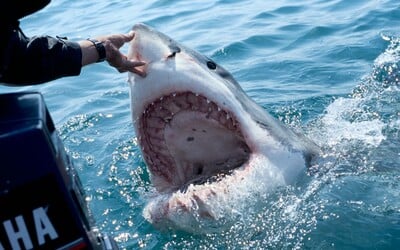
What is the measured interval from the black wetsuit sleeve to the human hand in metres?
0.28

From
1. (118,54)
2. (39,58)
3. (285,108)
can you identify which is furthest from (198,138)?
(285,108)

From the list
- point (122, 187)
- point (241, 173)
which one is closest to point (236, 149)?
point (241, 173)

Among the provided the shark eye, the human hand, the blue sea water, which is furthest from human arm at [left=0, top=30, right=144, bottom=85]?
the blue sea water

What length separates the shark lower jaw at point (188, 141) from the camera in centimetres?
272

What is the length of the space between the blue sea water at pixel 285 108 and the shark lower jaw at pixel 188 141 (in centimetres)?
30

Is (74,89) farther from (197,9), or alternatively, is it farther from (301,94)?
(197,9)

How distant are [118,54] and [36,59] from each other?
0.62 m

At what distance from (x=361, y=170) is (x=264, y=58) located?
338 cm

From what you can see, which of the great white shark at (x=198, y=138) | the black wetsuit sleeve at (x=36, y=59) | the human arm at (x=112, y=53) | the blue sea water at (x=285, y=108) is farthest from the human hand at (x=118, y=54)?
the blue sea water at (x=285, y=108)

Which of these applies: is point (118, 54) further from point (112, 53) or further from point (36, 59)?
point (36, 59)

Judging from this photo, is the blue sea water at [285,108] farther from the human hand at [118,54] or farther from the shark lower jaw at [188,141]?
the human hand at [118,54]

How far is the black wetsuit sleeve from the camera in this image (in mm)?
1564

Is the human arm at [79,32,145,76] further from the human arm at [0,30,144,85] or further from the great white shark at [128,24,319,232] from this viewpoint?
the great white shark at [128,24,319,232]

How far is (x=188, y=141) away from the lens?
2979mm
